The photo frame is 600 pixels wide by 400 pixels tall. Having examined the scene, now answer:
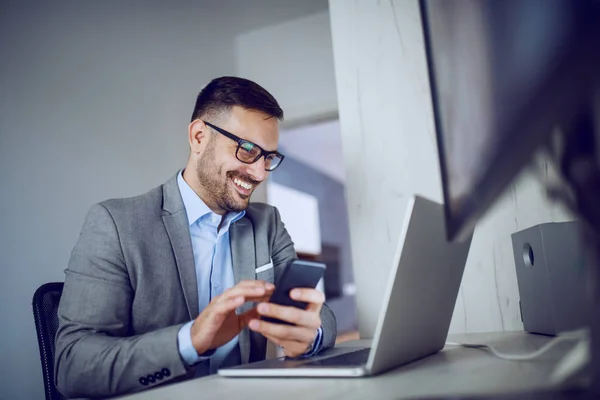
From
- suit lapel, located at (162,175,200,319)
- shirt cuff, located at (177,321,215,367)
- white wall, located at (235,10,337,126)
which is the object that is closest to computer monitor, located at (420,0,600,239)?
shirt cuff, located at (177,321,215,367)

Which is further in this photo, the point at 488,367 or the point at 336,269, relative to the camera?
the point at 336,269

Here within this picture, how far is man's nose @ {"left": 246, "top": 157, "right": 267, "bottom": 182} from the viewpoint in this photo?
1.69 m

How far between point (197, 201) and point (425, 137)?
81 centimetres

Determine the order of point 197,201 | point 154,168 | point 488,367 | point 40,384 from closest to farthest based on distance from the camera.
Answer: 1. point 488,367
2. point 197,201
3. point 40,384
4. point 154,168

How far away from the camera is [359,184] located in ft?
5.60

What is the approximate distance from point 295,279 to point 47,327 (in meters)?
0.85

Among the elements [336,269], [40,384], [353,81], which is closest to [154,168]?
[40,384]

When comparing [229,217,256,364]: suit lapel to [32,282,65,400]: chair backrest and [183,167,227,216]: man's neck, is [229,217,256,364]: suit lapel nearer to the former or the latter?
[183,167,227,216]: man's neck

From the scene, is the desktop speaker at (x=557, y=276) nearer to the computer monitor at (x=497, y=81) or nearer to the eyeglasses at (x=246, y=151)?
the computer monitor at (x=497, y=81)

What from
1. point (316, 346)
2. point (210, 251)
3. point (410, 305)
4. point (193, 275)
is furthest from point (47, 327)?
point (410, 305)

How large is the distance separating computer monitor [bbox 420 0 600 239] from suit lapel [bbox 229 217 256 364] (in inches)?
44.0

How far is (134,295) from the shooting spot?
1322 millimetres

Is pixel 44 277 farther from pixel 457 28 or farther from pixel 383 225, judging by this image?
pixel 457 28

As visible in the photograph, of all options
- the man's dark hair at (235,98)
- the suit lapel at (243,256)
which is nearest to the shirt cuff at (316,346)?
the suit lapel at (243,256)
